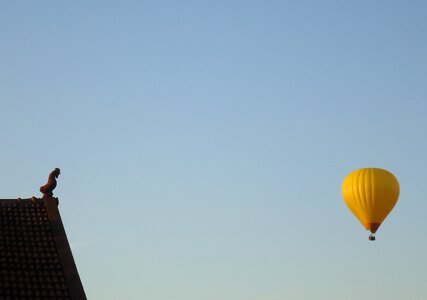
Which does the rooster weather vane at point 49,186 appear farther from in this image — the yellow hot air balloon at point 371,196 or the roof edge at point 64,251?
the yellow hot air balloon at point 371,196

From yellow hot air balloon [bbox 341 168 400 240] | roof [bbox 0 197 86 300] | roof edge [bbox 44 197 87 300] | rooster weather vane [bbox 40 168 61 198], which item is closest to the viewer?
roof [bbox 0 197 86 300]

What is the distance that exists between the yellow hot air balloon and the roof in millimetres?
19728

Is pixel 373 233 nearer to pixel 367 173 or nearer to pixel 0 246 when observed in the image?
pixel 367 173

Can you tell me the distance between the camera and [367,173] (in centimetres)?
4319

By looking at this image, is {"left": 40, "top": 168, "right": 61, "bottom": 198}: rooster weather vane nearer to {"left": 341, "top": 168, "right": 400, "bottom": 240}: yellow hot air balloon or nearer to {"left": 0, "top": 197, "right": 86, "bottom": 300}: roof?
{"left": 0, "top": 197, "right": 86, "bottom": 300}: roof

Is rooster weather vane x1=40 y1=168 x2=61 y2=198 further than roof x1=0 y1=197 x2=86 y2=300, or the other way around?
rooster weather vane x1=40 y1=168 x2=61 y2=198

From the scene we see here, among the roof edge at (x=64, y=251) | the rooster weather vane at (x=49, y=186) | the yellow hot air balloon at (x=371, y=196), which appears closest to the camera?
the roof edge at (x=64, y=251)

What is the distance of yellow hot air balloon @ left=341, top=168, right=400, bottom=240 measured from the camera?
140 feet

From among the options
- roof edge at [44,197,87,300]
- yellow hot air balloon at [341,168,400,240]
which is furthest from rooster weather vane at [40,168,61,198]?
yellow hot air balloon at [341,168,400,240]

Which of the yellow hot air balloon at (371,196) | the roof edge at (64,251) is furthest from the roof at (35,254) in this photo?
the yellow hot air balloon at (371,196)

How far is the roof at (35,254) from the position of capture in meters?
23.8

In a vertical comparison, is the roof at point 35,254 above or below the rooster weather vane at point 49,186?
below

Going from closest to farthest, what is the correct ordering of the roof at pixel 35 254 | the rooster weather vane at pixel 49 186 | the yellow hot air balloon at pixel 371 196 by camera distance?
1. the roof at pixel 35 254
2. the rooster weather vane at pixel 49 186
3. the yellow hot air balloon at pixel 371 196

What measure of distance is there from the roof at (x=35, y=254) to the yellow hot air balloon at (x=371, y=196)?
19.7m
